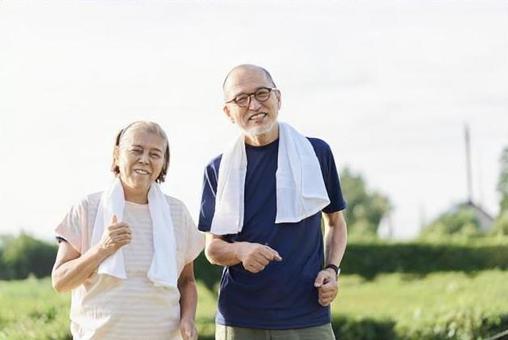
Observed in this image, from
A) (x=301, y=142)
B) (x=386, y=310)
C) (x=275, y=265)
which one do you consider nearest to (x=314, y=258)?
(x=275, y=265)

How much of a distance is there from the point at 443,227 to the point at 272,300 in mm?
9335

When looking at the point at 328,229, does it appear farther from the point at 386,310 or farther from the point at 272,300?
the point at 386,310

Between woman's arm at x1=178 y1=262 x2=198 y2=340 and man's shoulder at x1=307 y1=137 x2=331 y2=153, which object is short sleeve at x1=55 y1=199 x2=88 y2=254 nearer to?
woman's arm at x1=178 y1=262 x2=198 y2=340

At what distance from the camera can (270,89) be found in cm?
303

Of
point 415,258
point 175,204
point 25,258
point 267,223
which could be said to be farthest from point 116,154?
point 415,258

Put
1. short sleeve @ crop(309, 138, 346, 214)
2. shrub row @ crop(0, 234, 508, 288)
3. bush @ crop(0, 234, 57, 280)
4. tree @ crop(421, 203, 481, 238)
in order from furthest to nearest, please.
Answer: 1. tree @ crop(421, 203, 481, 238)
2. shrub row @ crop(0, 234, 508, 288)
3. bush @ crop(0, 234, 57, 280)
4. short sleeve @ crop(309, 138, 346, 214)

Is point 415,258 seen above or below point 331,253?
below

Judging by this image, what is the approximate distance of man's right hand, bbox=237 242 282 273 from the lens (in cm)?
292

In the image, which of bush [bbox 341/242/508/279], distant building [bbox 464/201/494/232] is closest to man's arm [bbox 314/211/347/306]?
bush [bbox 341/242/508/279]

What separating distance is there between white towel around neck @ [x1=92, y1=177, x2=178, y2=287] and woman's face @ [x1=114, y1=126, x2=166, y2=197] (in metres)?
0.06

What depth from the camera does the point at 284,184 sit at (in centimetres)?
307

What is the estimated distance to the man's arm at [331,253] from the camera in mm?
3035

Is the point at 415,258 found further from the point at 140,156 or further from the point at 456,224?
the point at 140,156

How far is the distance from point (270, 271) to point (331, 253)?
0.77ft
